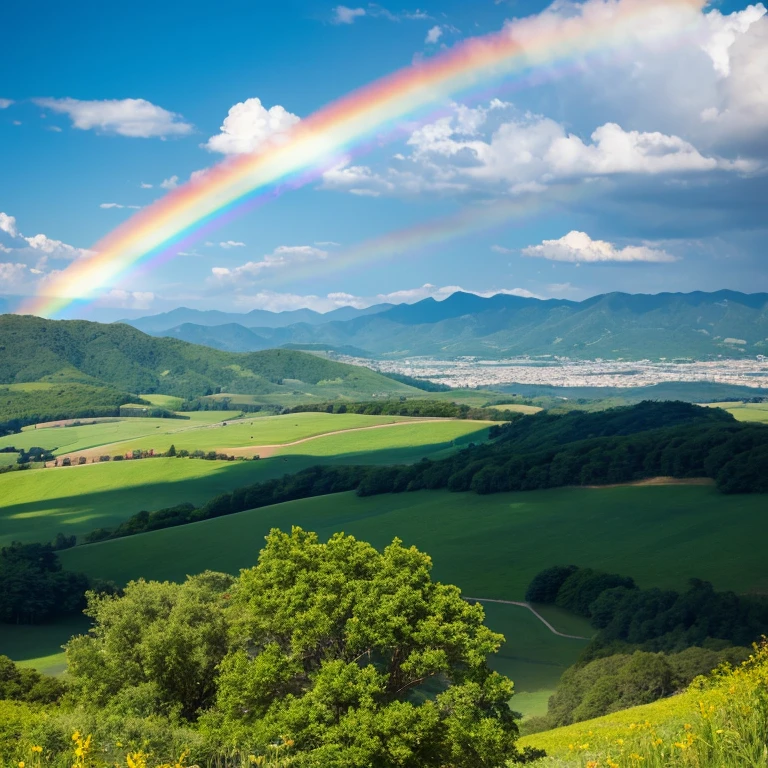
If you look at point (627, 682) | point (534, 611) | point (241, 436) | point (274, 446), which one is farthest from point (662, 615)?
point (241, 436)

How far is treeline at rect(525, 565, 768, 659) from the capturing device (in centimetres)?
5609

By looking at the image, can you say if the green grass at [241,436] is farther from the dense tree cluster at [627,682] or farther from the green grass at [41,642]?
the dense tree cluster at [627,682]

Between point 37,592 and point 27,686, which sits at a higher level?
point 27,686

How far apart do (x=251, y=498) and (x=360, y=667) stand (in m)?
102

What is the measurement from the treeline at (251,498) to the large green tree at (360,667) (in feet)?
294

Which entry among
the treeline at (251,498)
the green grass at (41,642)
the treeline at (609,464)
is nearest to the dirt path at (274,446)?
the treeline at (251,498)

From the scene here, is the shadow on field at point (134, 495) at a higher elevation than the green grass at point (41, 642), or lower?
higher

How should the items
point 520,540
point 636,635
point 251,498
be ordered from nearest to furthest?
point 636,635
point 520,540
point 251,498

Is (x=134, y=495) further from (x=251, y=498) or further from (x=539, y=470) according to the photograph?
(x=539, y=470)

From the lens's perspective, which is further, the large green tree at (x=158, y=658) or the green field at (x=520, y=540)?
the green field at (x=520, y=540)

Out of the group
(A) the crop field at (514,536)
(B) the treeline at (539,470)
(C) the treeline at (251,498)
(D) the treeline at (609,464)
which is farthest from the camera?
(C) the treeline at (251,498)

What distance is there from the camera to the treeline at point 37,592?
77750mm

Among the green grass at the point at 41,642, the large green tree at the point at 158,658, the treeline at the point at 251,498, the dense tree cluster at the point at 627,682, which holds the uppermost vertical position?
the large green tree at the point at 158,658

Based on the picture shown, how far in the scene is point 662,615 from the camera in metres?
60.3
